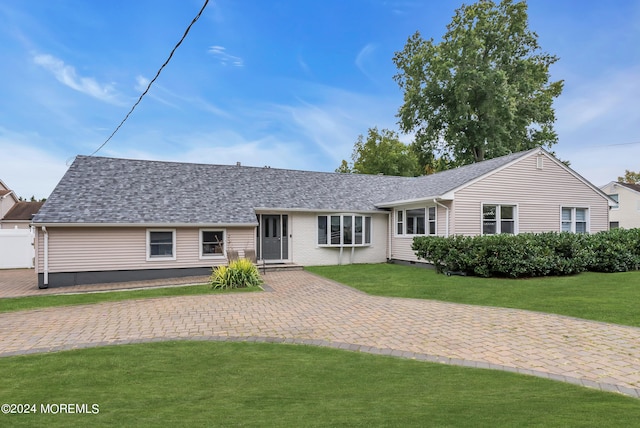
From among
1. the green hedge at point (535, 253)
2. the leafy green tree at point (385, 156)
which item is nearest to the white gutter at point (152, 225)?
the green hedge at point (535, 253)

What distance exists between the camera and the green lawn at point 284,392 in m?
3.18

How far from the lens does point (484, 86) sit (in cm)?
2794

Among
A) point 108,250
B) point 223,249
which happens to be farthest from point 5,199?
point 223,249

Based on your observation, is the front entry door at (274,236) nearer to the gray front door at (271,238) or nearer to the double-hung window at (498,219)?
the gray front door at (271,238)

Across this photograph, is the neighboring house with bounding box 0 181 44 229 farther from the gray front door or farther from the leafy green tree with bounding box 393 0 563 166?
the leafy green tree with bounding box 393 0 563 166

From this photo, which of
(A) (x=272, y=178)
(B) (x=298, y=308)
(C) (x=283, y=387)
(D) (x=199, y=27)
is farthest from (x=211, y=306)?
(A) (x=272, y=178)

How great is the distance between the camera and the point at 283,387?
411 cm

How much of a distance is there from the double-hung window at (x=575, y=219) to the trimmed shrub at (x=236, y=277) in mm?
14588

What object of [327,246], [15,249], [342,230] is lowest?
[15,249]

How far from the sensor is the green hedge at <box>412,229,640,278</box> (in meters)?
12.9

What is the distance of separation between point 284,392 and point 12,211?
A: 4758 centimetres

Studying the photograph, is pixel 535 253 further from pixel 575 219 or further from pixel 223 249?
pixel 223 249

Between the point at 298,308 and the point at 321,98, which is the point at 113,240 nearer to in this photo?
the point at 298,308

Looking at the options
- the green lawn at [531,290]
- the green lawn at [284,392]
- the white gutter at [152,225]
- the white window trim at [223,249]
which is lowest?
the green lawn at [531,290]
